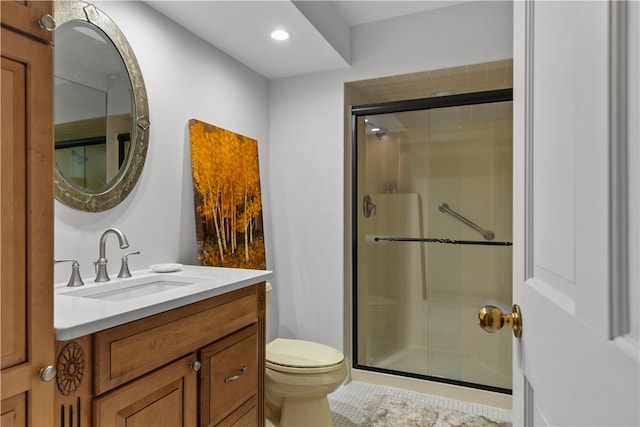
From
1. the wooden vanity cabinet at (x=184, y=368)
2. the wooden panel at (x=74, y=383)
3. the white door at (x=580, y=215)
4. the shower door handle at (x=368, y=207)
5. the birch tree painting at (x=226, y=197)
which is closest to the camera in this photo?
the white door at (x=580, y=215)

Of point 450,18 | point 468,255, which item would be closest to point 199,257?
point 468,255

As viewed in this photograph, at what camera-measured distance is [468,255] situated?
7.97 ft

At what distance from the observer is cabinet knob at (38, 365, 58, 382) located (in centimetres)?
82

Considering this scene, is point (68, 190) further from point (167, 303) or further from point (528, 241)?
point (528, 241)

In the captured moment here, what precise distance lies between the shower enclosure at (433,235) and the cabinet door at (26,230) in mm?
1972

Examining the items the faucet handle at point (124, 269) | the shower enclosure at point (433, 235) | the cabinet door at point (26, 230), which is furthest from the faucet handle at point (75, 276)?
the shower enclosure at point (433, 235)

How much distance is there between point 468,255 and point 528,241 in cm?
186

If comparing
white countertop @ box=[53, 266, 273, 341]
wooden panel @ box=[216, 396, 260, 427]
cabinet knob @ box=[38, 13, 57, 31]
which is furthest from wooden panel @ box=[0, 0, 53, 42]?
wooden panel @ box=[216, 396, 260, 427]

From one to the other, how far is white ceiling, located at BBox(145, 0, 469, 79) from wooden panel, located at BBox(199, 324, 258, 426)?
1.47m

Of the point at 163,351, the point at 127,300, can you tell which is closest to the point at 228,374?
the point at 163,351

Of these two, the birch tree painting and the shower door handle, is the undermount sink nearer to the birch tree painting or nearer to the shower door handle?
the birch tree painting

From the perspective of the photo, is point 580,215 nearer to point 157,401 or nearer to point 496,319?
point 496,319

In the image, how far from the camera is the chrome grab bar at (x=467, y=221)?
2361 millimetres

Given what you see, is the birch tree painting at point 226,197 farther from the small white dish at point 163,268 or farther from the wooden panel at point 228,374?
the wooden panel at point 228,374
